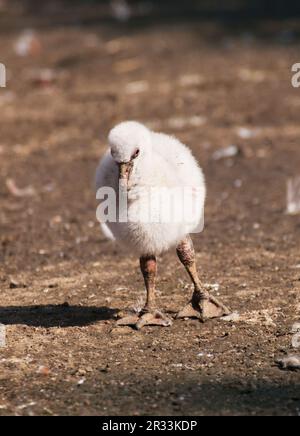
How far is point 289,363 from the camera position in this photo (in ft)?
17.5

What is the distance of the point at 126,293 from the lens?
6.88 m

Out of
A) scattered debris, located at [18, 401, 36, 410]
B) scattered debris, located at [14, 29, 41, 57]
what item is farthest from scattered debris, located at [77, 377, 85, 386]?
scattered debris, located at [14, 29, 41, 57]

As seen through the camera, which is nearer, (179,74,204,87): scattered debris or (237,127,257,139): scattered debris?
(237,127,257,139): scattered debris

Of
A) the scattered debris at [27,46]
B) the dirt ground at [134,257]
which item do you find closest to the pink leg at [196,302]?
the dirt ground at [134,257]

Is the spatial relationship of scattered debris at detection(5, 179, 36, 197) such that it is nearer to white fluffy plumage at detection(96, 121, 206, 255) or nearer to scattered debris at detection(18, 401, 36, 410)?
white fluffy plumage at detection(96, 121, 206, 255)

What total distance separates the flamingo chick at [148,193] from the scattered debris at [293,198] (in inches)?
111

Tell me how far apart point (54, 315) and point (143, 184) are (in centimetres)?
122

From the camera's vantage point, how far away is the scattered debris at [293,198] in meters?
8.84

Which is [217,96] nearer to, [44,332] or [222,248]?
[222,248]

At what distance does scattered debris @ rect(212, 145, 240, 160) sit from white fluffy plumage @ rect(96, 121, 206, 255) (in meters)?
4.98

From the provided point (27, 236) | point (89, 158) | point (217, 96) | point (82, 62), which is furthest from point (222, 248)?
point (82, 62)

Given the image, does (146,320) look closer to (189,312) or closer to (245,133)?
(189,312)

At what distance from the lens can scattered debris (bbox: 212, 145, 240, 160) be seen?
11000 millimetres

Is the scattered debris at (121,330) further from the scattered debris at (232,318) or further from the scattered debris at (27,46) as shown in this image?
the scattered debris at (27,46)
